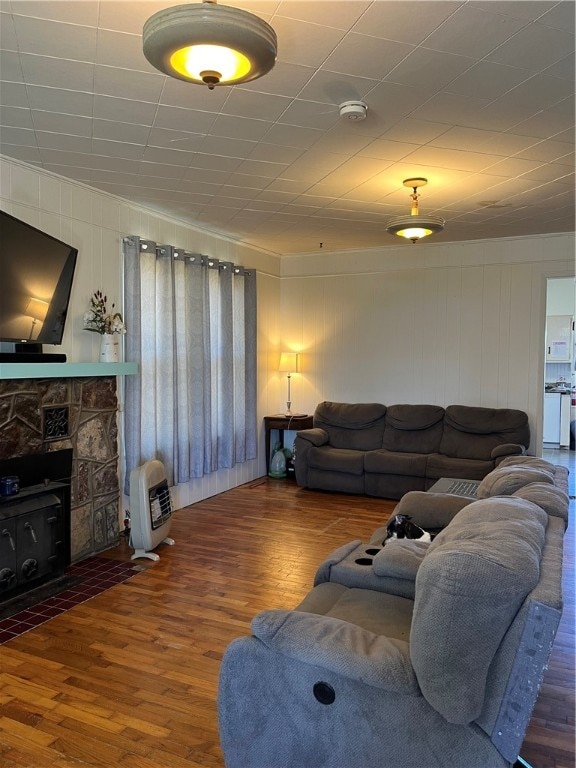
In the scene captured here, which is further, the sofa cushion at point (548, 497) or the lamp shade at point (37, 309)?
the lamp shade at point (37, 309)

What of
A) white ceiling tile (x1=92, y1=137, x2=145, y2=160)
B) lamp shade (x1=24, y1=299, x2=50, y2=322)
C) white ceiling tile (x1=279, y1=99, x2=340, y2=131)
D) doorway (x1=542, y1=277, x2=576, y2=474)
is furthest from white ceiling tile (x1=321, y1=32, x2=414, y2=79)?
doorway (x1=542, y1=277, x2=576, y2=474)

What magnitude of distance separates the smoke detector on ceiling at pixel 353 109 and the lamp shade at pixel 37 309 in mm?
2081

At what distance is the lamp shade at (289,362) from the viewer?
6.83 metres

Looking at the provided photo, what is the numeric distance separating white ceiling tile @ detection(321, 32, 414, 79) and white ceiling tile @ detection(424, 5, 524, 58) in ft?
0.44

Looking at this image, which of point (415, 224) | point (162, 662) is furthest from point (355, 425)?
point (162, 662)

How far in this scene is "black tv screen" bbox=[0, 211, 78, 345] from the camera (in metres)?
3.17

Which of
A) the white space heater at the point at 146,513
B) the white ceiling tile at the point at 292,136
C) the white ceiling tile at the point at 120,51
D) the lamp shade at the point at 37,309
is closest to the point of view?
the white ceiling tile at the point at 120,51

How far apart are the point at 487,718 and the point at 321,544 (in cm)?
286

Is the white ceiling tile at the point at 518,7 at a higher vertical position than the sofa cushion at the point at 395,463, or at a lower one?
higher

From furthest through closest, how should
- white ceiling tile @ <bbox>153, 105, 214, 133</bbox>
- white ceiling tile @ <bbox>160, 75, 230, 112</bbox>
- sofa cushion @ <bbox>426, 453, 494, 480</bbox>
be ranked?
Answer: sofa cushion @ <bbox>426, 453, 494, 480</bbox> → white ceiling tile @ <bbox>153, 105, 214, 133</bbox> → white ceiling tile @ <bbox>160, 75, 230, 112</bbox>

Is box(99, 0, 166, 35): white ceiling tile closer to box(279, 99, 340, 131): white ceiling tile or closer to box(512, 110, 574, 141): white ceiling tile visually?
box(279, 99, 340, 131): white ceiling tile

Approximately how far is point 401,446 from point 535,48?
4226 mm

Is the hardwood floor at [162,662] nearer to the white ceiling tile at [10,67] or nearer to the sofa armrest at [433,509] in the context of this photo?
Answer: the sofa armrest at [433,509]

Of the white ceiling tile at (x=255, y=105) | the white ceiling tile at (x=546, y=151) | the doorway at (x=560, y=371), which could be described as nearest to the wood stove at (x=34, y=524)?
the white ceiling tile at (x=255, y=105)
